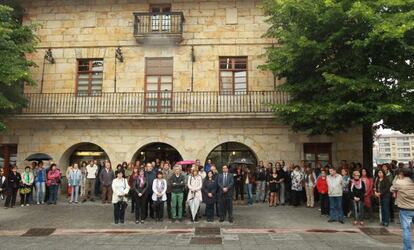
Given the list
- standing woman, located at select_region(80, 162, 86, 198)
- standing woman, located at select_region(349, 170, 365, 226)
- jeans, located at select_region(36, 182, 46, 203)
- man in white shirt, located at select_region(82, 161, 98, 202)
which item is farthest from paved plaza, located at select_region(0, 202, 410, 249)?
man in white shirt, located at select_region(82, 161, 98, 202)

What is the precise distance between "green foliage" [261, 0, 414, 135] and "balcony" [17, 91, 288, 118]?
3.97 m

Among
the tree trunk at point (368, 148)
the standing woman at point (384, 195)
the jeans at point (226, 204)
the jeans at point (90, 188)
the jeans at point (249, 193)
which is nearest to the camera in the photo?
the standing woman at point (384, 195)

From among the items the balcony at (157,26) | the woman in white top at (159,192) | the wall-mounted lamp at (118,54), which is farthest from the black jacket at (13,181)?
the balcony at (157,26)

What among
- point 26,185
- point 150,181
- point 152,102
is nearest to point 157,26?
point 152,102

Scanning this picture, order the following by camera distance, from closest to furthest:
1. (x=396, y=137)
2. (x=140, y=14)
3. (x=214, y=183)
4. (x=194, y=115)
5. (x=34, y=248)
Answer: (x=34, y=248)
(x=214, y=183)
(x=194, y=115)
(x=140, y=14)
(x=396, y=137)

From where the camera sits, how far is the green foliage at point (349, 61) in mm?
11516

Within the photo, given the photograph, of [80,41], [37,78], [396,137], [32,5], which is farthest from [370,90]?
[396,137]

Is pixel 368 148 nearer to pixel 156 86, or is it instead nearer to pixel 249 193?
pixel 249 193

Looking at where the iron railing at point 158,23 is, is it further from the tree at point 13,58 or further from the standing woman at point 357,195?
the standing woman at point 357,195

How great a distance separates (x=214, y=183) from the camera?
1189cm

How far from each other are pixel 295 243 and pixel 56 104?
13451 mm

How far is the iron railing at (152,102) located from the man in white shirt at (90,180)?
281 cm

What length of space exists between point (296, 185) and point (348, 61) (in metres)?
4.91

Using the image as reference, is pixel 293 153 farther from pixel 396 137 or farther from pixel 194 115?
pixel 396 137
